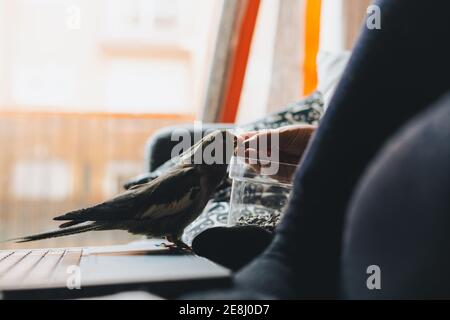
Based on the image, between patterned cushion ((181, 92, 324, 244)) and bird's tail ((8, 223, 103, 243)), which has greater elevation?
patterned cushion ((181, 92, 324, 244))

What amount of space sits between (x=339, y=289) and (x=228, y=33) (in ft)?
8.30

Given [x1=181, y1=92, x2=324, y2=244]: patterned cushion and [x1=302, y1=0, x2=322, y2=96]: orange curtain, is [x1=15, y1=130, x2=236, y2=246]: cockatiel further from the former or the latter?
[x1=302, y1=0, x2=322, y2=96]: orange curtain

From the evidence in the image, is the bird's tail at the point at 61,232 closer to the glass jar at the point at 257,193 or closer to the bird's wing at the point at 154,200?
the bird's wing at the point at 154,200

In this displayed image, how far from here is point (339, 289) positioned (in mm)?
507

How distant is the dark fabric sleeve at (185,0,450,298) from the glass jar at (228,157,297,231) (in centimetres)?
32

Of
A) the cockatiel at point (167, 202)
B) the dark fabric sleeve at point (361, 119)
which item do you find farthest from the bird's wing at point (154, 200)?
the dark fabric sleeve at point (361, 119)

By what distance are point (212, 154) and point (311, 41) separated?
1445 millimetres

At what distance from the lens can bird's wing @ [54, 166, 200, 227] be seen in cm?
74

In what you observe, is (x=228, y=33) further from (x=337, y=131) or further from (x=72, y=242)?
(x=337, y=131)

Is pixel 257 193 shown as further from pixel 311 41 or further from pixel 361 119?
pixel 311 41

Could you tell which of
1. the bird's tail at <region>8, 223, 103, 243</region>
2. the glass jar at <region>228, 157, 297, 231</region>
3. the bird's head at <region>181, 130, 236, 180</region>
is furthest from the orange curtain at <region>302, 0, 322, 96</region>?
the bird's tail at <region>8, 223, 103, 243</region>

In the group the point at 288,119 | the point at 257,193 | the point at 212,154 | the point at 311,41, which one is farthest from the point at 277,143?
the point at 311,41

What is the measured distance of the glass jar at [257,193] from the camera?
34.8 inches
